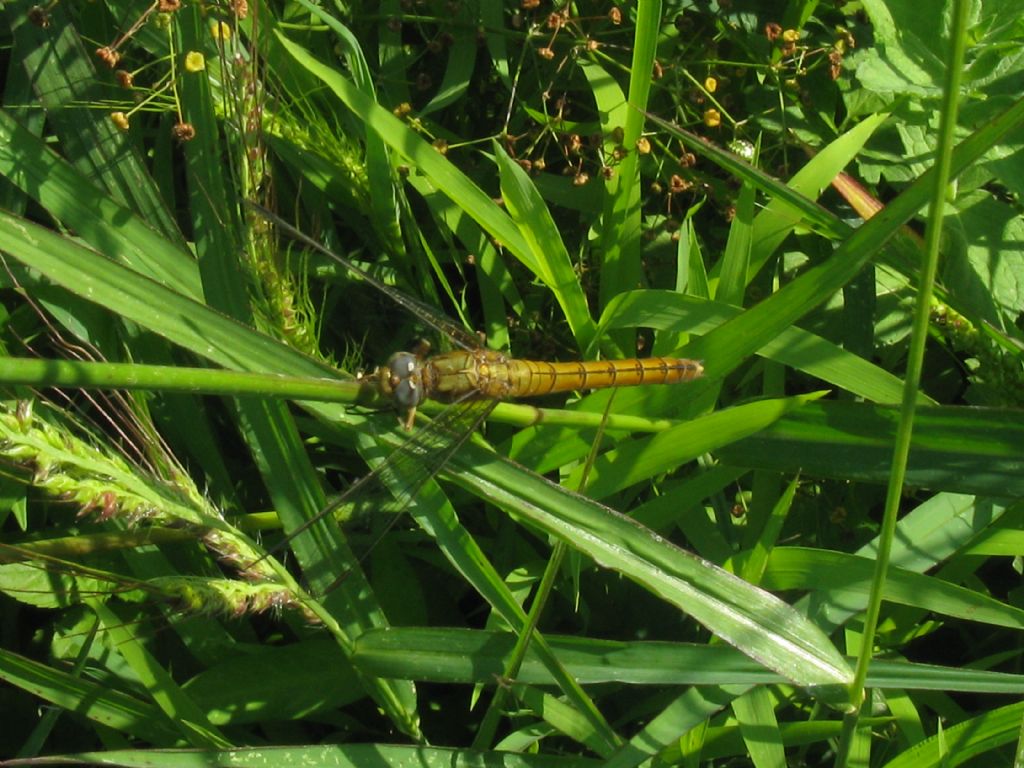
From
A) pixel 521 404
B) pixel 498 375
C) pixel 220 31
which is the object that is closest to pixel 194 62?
pixel 220 31

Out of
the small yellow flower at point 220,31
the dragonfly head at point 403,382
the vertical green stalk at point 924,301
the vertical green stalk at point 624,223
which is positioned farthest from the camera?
the vertical green stalk at point 624,223

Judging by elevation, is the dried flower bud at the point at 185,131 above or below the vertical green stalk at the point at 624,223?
above

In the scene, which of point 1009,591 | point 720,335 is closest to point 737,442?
point 720,335

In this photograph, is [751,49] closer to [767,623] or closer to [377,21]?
[377,21]

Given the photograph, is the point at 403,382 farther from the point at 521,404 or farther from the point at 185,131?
the point at 185,131

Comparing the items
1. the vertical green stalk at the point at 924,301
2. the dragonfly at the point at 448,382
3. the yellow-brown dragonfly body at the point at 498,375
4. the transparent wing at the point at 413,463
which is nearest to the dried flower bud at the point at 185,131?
the dragonfly at the point at 448,382

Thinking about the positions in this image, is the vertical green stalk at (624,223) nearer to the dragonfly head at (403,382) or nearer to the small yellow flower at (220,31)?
the dragonfly head at (403,382)
